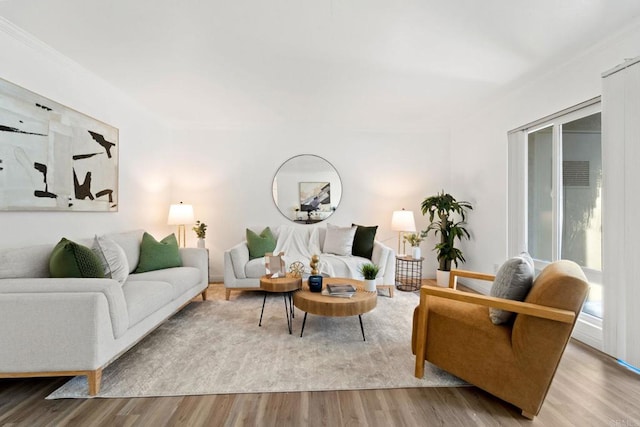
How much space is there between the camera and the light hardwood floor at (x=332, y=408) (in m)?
1.55

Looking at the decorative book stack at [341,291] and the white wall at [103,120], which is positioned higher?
the white wall at [103,120]

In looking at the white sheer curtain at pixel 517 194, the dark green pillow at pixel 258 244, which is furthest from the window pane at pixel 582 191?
the dark green pillow at pixel 258 244

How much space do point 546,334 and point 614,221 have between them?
4.50 ft

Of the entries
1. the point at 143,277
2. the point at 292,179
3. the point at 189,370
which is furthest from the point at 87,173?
the point at 292,179

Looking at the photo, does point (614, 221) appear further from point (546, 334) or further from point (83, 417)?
point (83, 417)

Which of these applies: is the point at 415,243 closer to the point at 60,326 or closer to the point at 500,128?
the point at 500,128

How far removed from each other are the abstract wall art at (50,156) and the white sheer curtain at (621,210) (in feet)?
15.2

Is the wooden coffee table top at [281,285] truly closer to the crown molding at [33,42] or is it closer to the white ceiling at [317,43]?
the white ceiling at [317,43]

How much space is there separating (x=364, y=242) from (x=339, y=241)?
352mm

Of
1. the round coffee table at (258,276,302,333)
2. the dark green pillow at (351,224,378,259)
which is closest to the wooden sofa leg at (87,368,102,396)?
the round coffee table at (258,276,302,333)

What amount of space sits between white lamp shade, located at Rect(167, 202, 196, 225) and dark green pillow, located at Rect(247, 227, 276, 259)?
3.00 ft

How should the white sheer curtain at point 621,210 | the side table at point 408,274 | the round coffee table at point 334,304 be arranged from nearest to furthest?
the white sheer curtain at point 621,210, the round coffee table at point 334,304, the side table at point 408,274

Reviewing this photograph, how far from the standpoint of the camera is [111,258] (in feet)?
8.22

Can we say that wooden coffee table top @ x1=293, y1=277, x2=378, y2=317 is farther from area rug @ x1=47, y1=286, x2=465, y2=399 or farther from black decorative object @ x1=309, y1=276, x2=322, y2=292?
area rug @ x1=47, y1=286, x2=465, y2=399
